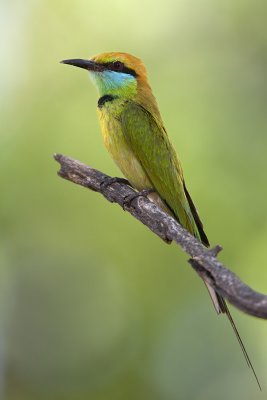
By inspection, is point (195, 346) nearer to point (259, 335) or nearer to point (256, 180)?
point (259, 335)

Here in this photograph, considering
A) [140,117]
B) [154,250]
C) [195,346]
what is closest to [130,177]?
[140,117]

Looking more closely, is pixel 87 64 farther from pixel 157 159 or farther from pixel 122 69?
pixel 157 159

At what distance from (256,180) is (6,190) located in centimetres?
184

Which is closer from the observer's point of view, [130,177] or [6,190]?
[130,177]

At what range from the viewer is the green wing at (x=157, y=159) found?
14.4 feet

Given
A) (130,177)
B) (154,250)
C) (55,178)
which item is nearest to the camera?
(130,177)

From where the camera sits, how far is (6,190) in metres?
5.55

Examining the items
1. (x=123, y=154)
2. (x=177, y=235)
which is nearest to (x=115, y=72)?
(x=123, y=154)

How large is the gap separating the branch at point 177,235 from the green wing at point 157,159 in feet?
0.62

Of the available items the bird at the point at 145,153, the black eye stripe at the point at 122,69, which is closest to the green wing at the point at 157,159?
the bird at the point at 145,153

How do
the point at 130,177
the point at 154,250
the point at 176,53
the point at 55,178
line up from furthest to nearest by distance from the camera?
the point at 176,53 < the point at 55,178 < the point at 154,250 < the point at 130,177

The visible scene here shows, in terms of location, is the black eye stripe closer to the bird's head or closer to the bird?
the bird's head

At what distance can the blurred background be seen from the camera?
17.4 ft

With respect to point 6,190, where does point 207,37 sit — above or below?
above
